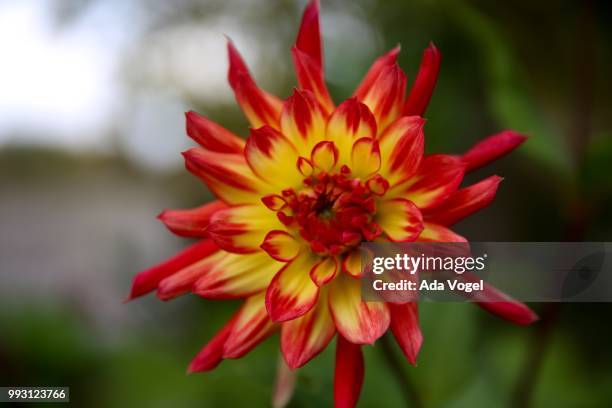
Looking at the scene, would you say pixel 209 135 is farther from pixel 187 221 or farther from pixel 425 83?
pixel 425 83

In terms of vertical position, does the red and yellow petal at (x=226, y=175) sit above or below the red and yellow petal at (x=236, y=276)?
above

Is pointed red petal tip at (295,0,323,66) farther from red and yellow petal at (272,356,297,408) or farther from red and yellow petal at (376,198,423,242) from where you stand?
red and yellow petal at (272,356,297,408)

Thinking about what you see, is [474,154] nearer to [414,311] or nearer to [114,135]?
[414,311]

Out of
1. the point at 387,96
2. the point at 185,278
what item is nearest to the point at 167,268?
the point at 185,278

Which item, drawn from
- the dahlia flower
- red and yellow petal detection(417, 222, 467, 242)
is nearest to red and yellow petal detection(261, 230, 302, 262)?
the dahlia flower

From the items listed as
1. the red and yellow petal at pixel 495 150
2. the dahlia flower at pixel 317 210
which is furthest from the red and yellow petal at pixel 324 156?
the red and yellow petal at pixel 495 150

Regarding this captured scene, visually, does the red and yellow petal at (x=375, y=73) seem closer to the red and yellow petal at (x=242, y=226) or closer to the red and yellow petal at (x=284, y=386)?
the red and yellow petal at (x=242, y=226)
